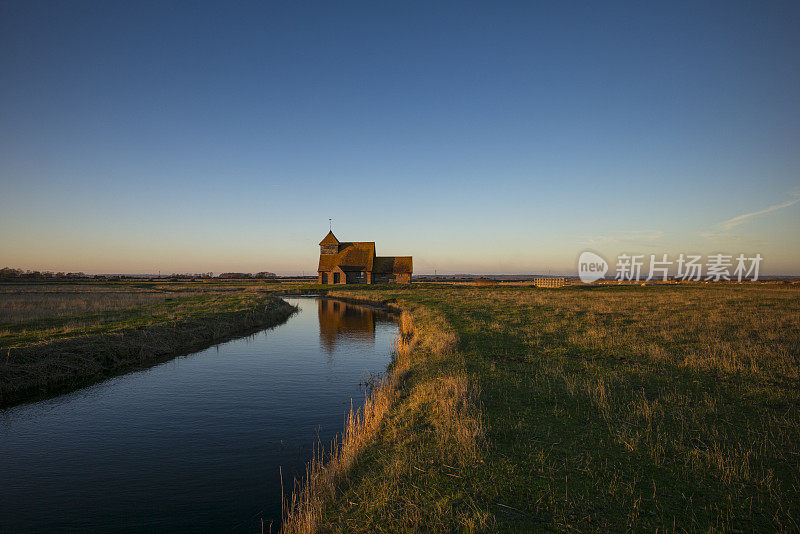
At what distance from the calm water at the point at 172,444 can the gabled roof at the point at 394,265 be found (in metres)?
64.0

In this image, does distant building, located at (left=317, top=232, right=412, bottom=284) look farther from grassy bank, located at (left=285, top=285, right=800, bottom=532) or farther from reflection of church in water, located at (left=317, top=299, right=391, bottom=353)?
grassy bank, located at (left=285, top=285, right=800, bottom=532)

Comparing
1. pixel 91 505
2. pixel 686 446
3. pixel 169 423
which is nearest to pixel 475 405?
pixel 686 446

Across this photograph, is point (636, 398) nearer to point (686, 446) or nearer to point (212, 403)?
point (686, 446)

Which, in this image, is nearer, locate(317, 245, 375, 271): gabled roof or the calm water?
the calm water

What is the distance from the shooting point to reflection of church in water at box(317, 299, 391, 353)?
26.9m

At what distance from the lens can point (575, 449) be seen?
305 inches

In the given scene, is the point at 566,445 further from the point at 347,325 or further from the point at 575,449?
the point at 347,325

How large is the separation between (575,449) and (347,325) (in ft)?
87.6

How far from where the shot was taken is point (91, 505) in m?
7.73

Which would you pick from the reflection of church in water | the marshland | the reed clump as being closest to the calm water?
the marshland

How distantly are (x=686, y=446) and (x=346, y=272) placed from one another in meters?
76.7

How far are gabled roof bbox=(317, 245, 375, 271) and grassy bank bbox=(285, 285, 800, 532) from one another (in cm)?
6751

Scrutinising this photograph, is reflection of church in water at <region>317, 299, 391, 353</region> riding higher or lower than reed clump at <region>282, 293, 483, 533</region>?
lower

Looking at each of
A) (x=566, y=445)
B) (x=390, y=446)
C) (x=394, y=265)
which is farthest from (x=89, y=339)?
(x=394, y=265)
